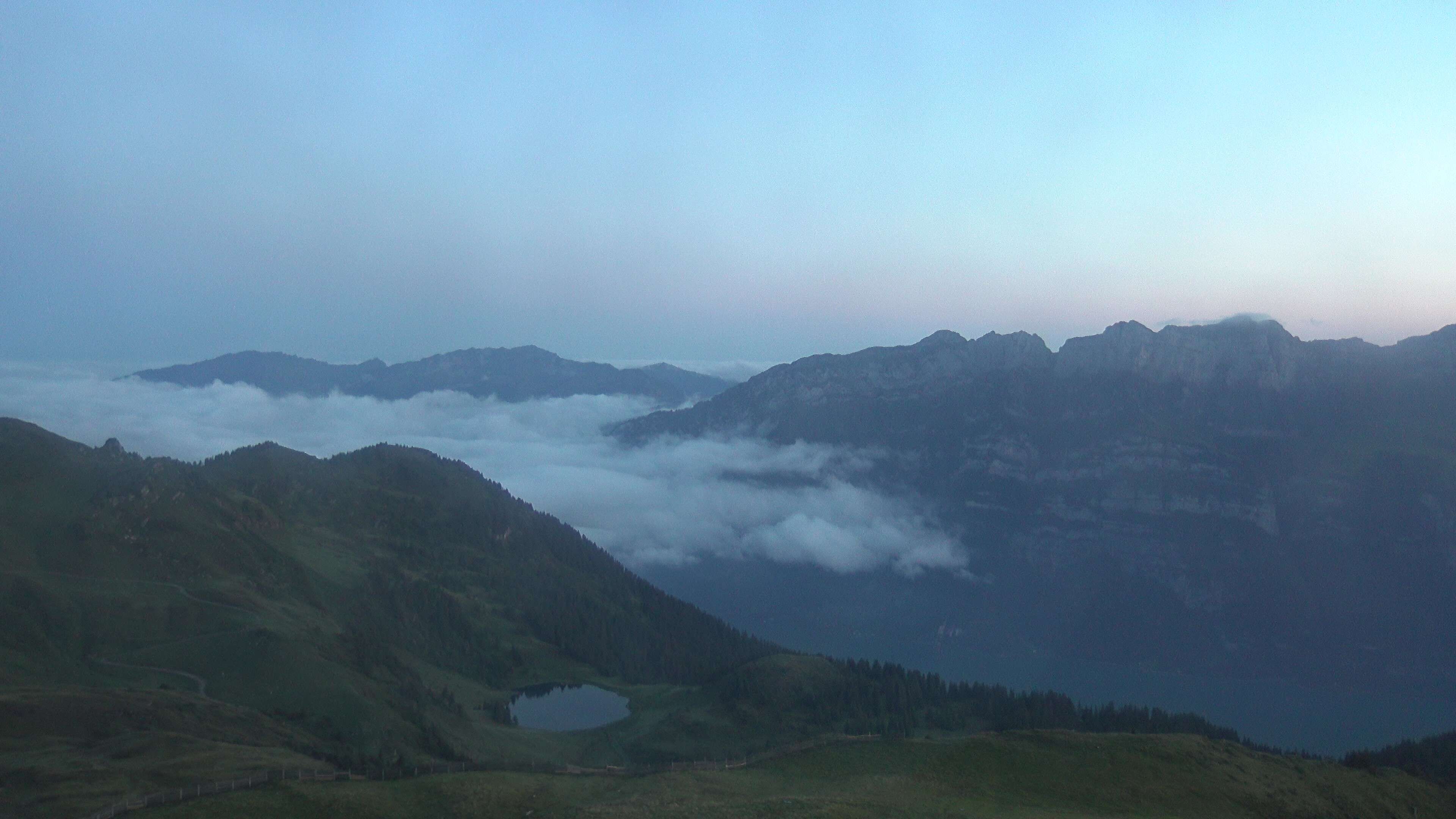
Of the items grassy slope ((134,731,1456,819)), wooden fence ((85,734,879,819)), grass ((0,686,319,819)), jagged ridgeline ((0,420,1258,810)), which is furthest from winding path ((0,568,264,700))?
grassy slope ((134,731,1456,819))

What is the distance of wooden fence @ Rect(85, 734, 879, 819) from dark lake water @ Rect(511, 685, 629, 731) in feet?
266

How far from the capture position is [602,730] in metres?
159

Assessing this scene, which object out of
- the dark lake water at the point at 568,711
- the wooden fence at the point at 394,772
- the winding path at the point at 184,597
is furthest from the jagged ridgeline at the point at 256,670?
the wooden fence at the point at 394,772

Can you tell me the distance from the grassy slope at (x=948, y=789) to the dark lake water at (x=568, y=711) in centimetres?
9407

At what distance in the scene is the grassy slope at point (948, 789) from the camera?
2469 inches

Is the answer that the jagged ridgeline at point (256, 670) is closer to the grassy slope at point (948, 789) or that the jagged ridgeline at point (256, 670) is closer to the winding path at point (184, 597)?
the winding path at point (184, 597)

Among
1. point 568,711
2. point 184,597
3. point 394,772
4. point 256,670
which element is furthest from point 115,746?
point 568,711

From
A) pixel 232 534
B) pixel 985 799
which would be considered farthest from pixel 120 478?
pixel 985 799

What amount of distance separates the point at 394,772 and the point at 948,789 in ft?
146

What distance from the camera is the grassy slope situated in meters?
62.7

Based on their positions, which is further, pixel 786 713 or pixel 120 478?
pixel 120 478

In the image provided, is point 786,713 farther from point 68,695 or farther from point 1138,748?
point 68,695

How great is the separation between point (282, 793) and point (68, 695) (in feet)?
144

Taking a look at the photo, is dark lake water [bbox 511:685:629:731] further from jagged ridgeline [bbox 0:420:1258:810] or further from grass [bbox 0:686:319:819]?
grass [bbox 0:686:319:819]
